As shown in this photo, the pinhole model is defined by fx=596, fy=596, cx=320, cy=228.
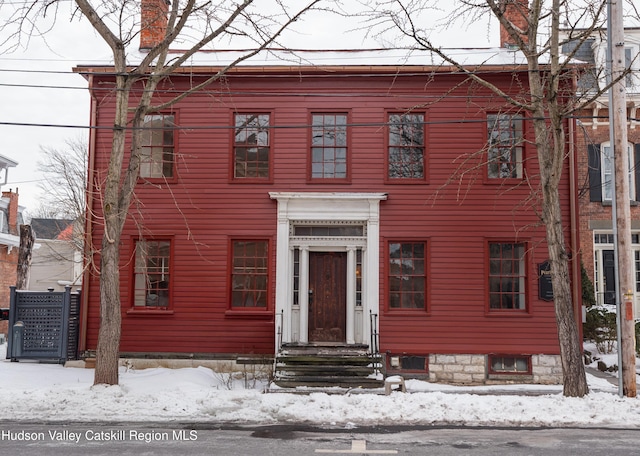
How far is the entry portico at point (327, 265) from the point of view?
14.6 meters

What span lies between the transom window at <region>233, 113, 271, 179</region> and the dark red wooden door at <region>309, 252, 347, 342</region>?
258 centimetres

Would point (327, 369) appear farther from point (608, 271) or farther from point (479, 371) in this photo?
point (608, 271)

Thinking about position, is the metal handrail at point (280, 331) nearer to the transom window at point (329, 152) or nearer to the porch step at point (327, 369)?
the porch step at point (327, 369)

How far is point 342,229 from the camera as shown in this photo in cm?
1501

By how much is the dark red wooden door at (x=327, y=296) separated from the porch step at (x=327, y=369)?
86 cm

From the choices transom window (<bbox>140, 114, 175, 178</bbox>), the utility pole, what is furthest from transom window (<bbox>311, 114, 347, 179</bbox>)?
the utility pole

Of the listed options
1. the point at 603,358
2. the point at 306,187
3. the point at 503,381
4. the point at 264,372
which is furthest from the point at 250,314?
the point at 603,358

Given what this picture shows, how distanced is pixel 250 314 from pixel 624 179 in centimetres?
870

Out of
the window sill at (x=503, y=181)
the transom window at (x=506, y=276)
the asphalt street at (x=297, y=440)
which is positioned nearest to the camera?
the asphalt street at (x=297, y=440)

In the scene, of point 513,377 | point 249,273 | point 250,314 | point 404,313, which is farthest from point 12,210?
point 513,377

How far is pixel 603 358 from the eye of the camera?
16281mm

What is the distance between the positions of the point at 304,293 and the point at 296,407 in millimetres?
4594

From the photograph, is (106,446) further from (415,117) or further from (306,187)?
(415,117)

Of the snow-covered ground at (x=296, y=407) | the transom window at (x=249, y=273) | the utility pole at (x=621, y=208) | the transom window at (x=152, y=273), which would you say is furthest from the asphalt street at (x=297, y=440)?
the transom window at (x=152, y=273)
